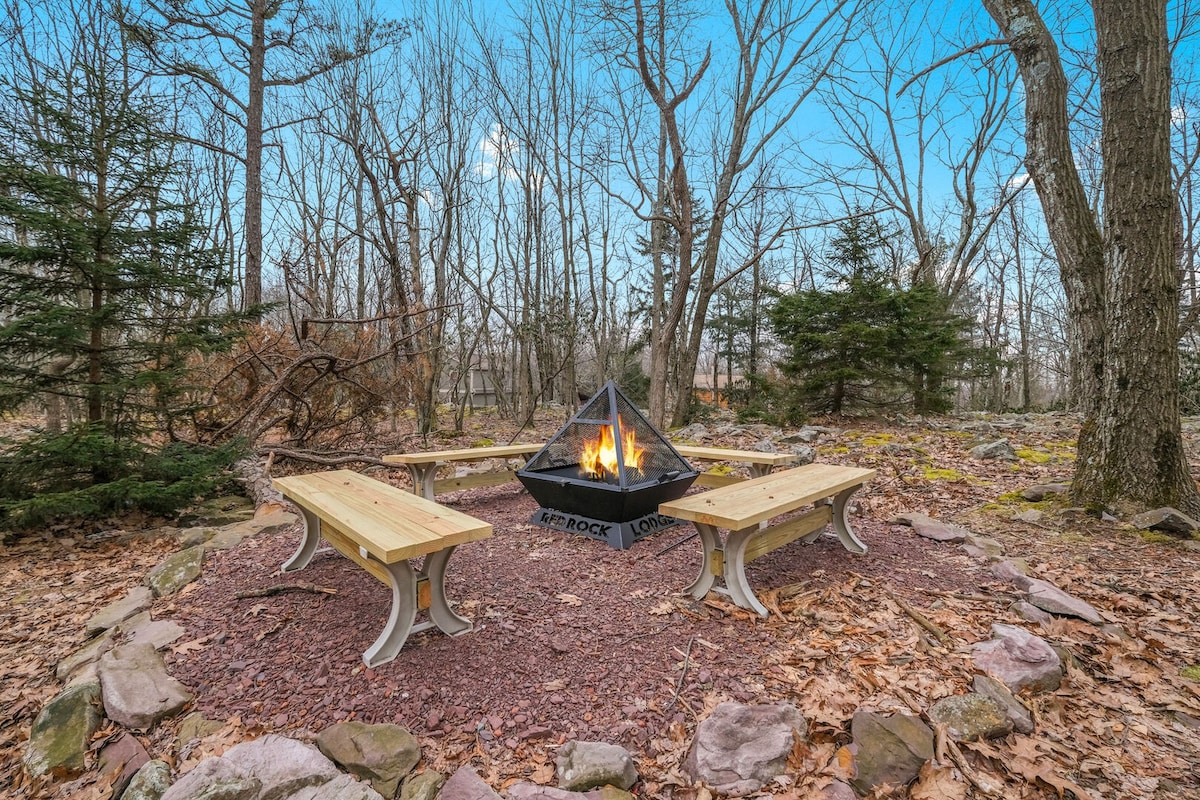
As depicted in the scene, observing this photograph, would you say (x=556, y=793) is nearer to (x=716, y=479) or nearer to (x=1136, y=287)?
(x=716, y=479)

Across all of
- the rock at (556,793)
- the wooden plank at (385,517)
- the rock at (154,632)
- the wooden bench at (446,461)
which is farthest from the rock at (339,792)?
the wooden bench at (446,461)

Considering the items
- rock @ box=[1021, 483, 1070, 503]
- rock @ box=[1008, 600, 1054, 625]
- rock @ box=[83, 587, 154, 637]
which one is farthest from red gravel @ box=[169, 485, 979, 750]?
rock @ box=[1021, 483, 1070, 503]

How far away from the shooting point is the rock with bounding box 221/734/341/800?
5.45ft

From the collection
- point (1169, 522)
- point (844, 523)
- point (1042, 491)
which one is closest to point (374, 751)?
point (844, 523)

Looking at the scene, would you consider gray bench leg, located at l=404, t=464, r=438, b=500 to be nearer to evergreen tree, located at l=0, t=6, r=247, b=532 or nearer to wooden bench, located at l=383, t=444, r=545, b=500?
wooden bench, located at l=383, t=444, r=545, b=500

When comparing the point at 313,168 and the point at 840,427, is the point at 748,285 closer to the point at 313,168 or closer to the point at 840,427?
the point at 840,427

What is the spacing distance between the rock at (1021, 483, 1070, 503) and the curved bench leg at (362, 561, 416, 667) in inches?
198

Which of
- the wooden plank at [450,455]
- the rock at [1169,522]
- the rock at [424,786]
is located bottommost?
the rock at [424,786]

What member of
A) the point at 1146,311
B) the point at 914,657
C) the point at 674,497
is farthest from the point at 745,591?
the point at 1146,311

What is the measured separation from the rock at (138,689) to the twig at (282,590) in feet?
1.93

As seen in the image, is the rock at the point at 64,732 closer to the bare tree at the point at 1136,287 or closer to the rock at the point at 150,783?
the rock at the point at 150,783

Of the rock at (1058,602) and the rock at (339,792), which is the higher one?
the rock at (1058,602)

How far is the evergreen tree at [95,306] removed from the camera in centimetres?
394

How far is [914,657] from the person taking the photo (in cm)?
235
